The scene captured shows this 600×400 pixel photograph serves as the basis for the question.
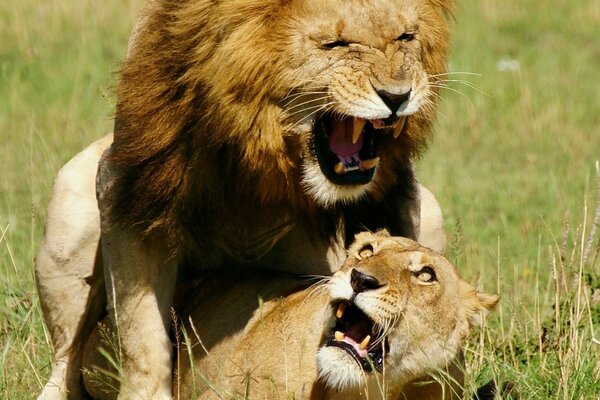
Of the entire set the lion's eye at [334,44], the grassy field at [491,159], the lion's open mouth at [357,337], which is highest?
the lion's eye at [334,44]

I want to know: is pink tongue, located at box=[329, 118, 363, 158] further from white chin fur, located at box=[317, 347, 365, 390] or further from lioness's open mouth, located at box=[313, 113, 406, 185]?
Answer: white chin fur, located at box=[317, 347, 365, 390]

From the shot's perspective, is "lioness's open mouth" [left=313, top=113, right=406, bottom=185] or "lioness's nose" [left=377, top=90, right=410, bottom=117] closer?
"lioness's nose" [left=377, top=90, right=410, bottom=117]

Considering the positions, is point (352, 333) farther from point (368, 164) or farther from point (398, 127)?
point (398, 127)

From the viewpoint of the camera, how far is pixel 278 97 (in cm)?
420

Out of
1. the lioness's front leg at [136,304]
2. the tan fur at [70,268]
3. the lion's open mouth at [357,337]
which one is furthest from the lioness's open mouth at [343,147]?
the tan fur at [70,268]

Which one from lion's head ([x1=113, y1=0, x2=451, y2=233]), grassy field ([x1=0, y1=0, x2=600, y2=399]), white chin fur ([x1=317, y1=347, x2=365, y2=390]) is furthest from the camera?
grassy field ([x1=0, y1=0, x2=600, y2=399])

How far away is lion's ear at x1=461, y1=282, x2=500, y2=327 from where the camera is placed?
4430 millimetres

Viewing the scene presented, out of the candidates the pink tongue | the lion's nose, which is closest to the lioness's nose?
the pink tongue

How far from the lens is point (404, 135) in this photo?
178 inches

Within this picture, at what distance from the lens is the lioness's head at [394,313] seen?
4.01 metres

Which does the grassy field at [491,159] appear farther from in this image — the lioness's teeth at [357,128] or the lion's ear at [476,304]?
the lioness's teeth at [357,128]

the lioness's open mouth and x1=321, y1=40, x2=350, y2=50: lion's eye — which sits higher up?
x1=321, y1=40, x2=350, y2=50: lion's eye

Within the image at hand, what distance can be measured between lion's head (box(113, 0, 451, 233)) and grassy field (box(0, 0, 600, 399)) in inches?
19.5

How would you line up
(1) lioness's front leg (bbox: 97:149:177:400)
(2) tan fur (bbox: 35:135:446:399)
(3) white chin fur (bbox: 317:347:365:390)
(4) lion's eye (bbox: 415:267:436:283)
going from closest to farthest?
(3) white chin fur (bbox: 317:347:365:390) → (4) lion's eye (bbox: 415:267:436:283) → (1) lioness's front leg (bbox: 97:149:177:400) → (2) tan fur (bbox: 35:135:446:399)
